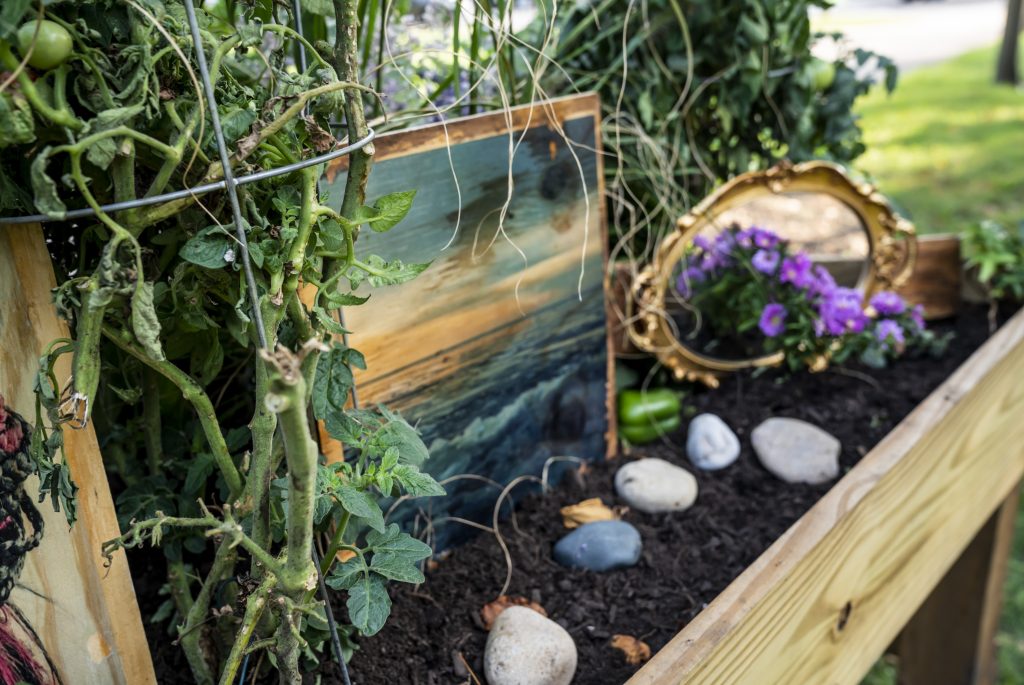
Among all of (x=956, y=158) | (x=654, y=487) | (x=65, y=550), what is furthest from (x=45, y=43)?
(x=956, y=158)

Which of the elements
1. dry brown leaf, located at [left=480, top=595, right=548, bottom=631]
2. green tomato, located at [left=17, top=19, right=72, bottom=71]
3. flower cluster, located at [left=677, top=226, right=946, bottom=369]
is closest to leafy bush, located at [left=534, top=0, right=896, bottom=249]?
flower cluster, located at [left=677, top=226, right=946, bottom=369]

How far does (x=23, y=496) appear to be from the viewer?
2.34 ft

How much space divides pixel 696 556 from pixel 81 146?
0.92 metres

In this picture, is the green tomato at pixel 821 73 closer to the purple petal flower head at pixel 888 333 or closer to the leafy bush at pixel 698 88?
the leafy bush at pixel 698 88

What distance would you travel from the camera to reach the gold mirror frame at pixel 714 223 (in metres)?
1.42

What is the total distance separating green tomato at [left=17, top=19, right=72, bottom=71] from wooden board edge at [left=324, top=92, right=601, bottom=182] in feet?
1.18

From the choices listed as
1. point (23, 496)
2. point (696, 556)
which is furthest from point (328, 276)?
point (696, 556)

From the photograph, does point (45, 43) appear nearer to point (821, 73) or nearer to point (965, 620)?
point (821, 73)

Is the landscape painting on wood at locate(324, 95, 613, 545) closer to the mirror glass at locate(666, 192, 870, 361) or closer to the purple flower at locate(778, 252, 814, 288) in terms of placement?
the mirror glass at locate(666, 192, 870, 361)

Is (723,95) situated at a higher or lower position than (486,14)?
lower

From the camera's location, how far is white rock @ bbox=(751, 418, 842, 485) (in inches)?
53.3

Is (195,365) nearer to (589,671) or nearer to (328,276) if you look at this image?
(328,276)

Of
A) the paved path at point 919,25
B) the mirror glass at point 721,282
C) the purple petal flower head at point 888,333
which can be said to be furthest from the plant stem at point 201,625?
the paved path at point 919,25

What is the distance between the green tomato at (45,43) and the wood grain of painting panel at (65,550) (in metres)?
0.16
